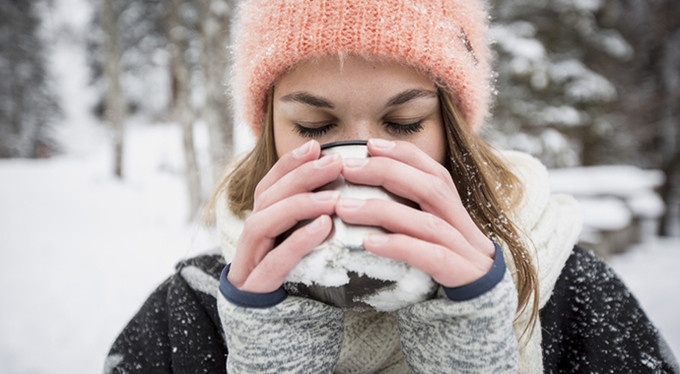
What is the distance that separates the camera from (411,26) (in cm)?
128

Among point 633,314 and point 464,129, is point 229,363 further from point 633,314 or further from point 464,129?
point 633,314

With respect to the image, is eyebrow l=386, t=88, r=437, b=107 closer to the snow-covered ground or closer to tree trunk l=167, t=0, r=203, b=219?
the snow-covered ground

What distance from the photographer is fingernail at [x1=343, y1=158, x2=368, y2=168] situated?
2.79 ft

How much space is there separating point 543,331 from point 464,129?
2.54 feet

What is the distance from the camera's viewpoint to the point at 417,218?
819 mm

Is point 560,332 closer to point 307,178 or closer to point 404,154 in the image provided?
point 404,154

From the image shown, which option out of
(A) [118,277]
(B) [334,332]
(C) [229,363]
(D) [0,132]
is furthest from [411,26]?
(D) [0,132]

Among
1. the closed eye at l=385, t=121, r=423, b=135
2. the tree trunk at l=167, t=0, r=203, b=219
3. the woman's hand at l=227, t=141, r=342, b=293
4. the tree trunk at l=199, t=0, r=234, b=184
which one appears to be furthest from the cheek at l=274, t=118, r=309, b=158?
the tree trunk at l=167, t=0, r=203, b=219

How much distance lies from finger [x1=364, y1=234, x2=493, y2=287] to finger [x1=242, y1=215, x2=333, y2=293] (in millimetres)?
97

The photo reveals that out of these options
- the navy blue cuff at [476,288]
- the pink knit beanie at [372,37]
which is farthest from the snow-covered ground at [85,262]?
the navy blue cuff at [476,288]

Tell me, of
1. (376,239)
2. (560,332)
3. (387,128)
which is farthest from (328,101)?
(560,332)

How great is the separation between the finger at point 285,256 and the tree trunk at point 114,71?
582 inches

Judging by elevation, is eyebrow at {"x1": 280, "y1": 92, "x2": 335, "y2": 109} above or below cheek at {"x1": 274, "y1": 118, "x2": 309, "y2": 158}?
above

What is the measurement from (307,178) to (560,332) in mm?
1177
